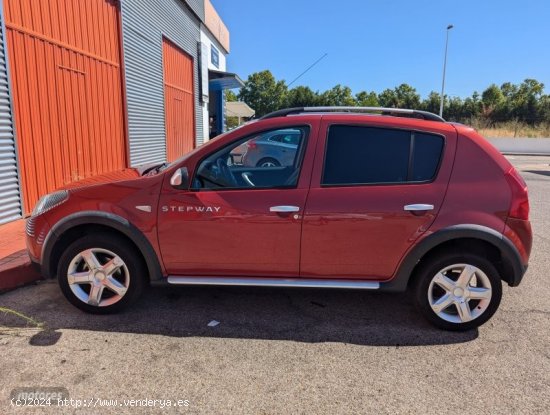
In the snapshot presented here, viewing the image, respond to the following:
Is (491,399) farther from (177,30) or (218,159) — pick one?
(177,30)

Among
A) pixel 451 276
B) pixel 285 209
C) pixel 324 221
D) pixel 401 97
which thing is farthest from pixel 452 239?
pixel 401 97

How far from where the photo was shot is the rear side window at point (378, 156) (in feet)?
11.4

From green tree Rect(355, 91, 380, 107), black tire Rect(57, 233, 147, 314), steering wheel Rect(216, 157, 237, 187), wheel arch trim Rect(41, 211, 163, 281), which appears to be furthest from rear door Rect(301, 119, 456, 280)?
green tree Rect(355, 91, 380, 107)

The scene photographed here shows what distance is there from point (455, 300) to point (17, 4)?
22.4ft

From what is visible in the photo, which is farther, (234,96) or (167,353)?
(234,96)

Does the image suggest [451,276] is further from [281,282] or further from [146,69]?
[146,69]

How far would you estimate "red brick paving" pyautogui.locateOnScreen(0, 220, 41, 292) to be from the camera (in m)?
4.33

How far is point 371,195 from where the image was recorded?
3.44 meters

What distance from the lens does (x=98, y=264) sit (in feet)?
12.1

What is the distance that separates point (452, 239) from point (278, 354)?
63.9 inches

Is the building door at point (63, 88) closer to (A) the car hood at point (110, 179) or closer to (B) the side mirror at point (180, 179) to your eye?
(A) the car hood at point (110, 179)

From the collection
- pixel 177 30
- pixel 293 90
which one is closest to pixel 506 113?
pixel 293 90

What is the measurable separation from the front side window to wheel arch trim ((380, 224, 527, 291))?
1108 millimetres

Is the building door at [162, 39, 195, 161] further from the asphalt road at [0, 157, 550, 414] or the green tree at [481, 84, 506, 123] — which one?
the green tree at [481, 84, 506, 123]
